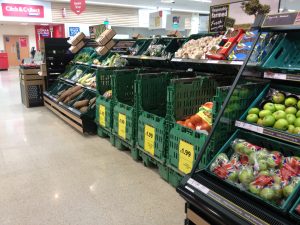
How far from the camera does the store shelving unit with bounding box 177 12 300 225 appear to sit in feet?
4.97

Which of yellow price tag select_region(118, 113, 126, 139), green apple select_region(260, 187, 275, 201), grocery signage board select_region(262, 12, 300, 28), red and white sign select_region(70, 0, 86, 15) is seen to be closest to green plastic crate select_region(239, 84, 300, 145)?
green apple select_region(260, 187, 275, 201)

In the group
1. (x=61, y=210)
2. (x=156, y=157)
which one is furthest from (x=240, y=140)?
(x=61, y=210)

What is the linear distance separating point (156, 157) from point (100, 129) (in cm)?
165

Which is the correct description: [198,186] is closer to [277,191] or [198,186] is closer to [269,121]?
[277,191]

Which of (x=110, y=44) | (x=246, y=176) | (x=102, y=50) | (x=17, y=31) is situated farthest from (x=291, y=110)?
(x=17, y=31)

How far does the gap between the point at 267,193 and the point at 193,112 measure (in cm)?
150

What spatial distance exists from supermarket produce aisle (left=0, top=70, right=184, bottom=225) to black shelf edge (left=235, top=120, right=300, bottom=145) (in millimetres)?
995

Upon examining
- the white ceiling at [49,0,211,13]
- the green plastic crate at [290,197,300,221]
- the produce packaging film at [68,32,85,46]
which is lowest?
the green plastic crate at [290,197,300,221]

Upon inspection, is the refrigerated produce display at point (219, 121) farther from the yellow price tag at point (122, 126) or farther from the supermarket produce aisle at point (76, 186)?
the supermarket produce aisle at point (76, 186)

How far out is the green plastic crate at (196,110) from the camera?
2.19 metres

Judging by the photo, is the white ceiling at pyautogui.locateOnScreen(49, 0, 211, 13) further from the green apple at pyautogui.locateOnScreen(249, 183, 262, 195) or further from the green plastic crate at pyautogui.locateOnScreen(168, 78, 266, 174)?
the green apple at pyautogui.locateOnScreen(249, 183, 262, 195)

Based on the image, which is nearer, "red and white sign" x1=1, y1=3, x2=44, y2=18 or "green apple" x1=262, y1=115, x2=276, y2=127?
"green apple" x1=262, y1=115, x2=276, y2=127

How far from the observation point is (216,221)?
1.62m

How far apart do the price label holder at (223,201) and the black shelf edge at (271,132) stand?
557 millimetres
